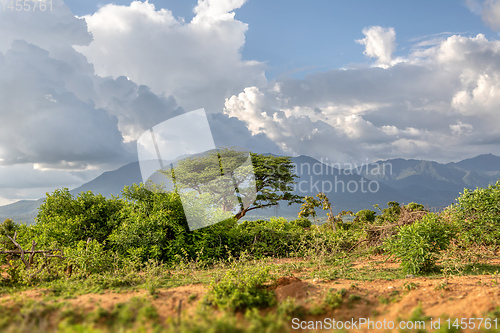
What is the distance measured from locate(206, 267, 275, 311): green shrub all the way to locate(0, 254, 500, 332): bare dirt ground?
223 millimetres

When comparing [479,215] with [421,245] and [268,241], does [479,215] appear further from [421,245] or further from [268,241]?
[268,241]

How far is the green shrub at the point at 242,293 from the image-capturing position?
5.03 metres

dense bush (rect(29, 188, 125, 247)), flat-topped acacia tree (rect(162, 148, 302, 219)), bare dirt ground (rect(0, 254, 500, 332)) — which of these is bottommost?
bare dirt ground (rect(0, 254, 500, 332))

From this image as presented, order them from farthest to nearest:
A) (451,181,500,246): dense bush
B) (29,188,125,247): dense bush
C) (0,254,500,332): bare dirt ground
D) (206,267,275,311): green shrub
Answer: (29,188,125,247): dense bush
(451,181,500,246): dense bush
(206,267,275,311): green shrub
(0,254,500,332): bare dirt ground

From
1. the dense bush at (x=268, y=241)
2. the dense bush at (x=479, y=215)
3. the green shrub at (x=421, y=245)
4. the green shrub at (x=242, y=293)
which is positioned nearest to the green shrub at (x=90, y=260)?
the green shrub at (x=242, y=293)

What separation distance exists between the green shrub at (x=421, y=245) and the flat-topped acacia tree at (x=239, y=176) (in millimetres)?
16754

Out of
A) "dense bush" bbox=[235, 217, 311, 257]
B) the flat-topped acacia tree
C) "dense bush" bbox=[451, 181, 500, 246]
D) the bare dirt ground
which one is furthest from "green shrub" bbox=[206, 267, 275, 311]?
the flat-topped acacia tree

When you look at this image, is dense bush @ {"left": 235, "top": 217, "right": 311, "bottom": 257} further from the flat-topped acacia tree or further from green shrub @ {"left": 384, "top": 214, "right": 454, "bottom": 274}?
the flat-topped acacia tree

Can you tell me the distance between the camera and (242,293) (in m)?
5.18

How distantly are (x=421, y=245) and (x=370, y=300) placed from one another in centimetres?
318

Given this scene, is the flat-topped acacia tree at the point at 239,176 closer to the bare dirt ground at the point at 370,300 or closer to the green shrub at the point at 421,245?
the green shrub at the point at 421,245

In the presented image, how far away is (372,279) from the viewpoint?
23.2ft

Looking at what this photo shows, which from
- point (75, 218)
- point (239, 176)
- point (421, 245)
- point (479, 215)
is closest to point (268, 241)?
point (421, 245)

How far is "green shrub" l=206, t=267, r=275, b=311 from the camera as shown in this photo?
5.03 meters
